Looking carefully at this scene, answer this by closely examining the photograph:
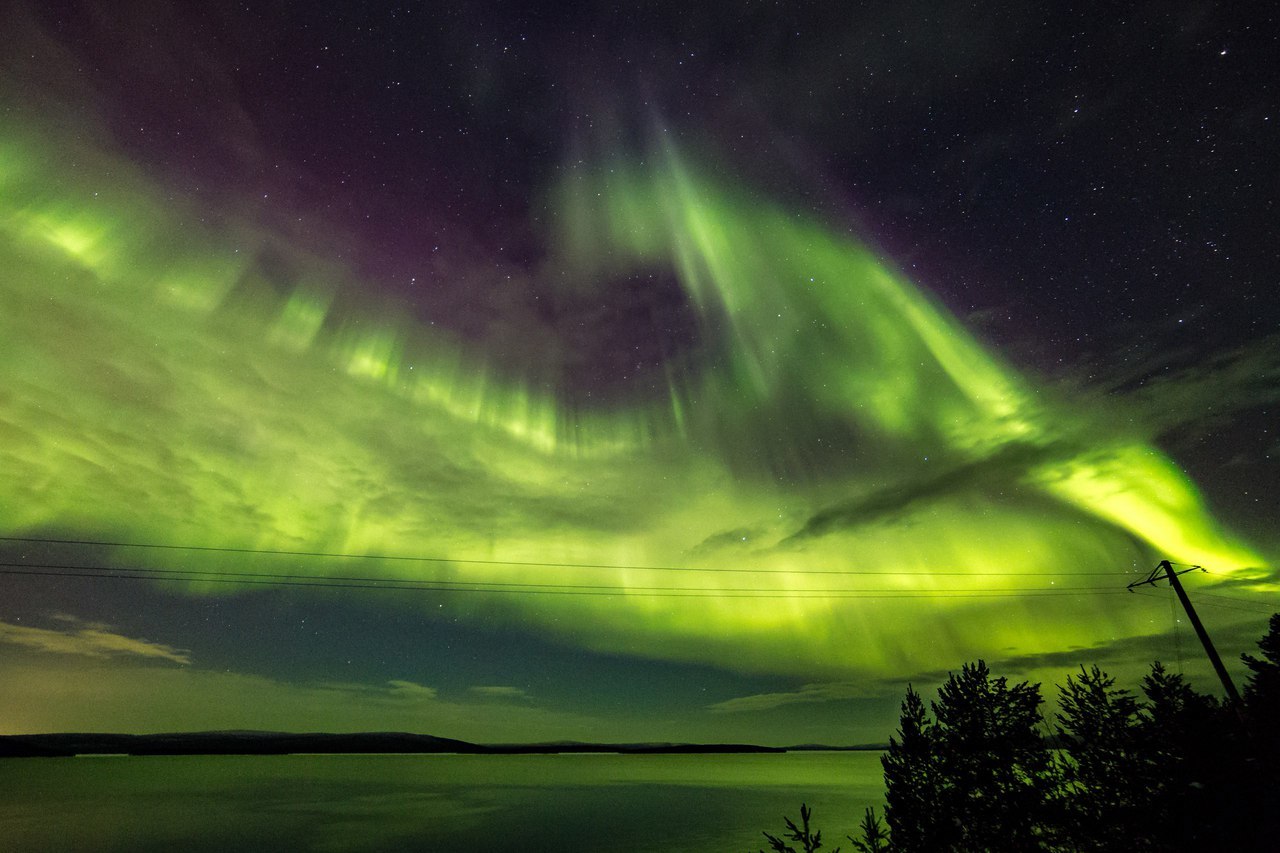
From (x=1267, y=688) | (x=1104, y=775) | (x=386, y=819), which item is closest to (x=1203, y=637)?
(x=1104, y=775)

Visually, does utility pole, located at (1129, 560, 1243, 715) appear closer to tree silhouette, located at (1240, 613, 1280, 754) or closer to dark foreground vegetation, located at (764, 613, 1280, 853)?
dark foreground vegetation, located at (764, 613, 1280, 853)

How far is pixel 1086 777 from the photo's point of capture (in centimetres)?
2825

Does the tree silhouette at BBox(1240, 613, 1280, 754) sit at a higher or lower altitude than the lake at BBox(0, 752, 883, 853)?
higher

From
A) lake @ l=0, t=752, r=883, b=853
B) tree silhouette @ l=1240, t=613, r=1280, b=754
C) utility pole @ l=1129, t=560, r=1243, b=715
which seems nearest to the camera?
utility pole @ l=1129, t=560, r=1243, b=715

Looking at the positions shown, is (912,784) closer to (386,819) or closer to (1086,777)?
(1086,777)

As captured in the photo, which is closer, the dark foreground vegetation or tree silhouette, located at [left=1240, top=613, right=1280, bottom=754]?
the dark foreground vegetation

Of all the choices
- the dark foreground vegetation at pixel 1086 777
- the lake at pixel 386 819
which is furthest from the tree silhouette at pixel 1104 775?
the lake at pixel 386 819

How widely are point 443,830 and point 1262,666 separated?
91556mm

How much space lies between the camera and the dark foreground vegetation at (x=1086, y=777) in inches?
905

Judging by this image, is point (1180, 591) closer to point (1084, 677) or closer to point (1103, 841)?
point (1084, 677)

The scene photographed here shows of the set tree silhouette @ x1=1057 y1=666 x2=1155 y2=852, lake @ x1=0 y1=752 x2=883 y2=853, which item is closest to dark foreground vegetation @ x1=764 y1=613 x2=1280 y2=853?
tree silhouette @ x1=1057 y1=666 x2=1155 y2=852

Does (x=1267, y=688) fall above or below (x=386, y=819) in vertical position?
above

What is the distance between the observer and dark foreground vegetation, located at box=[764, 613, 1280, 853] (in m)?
23.0

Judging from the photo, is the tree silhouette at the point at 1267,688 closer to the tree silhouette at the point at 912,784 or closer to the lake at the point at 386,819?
the tree silhouette at the point at 912,784
